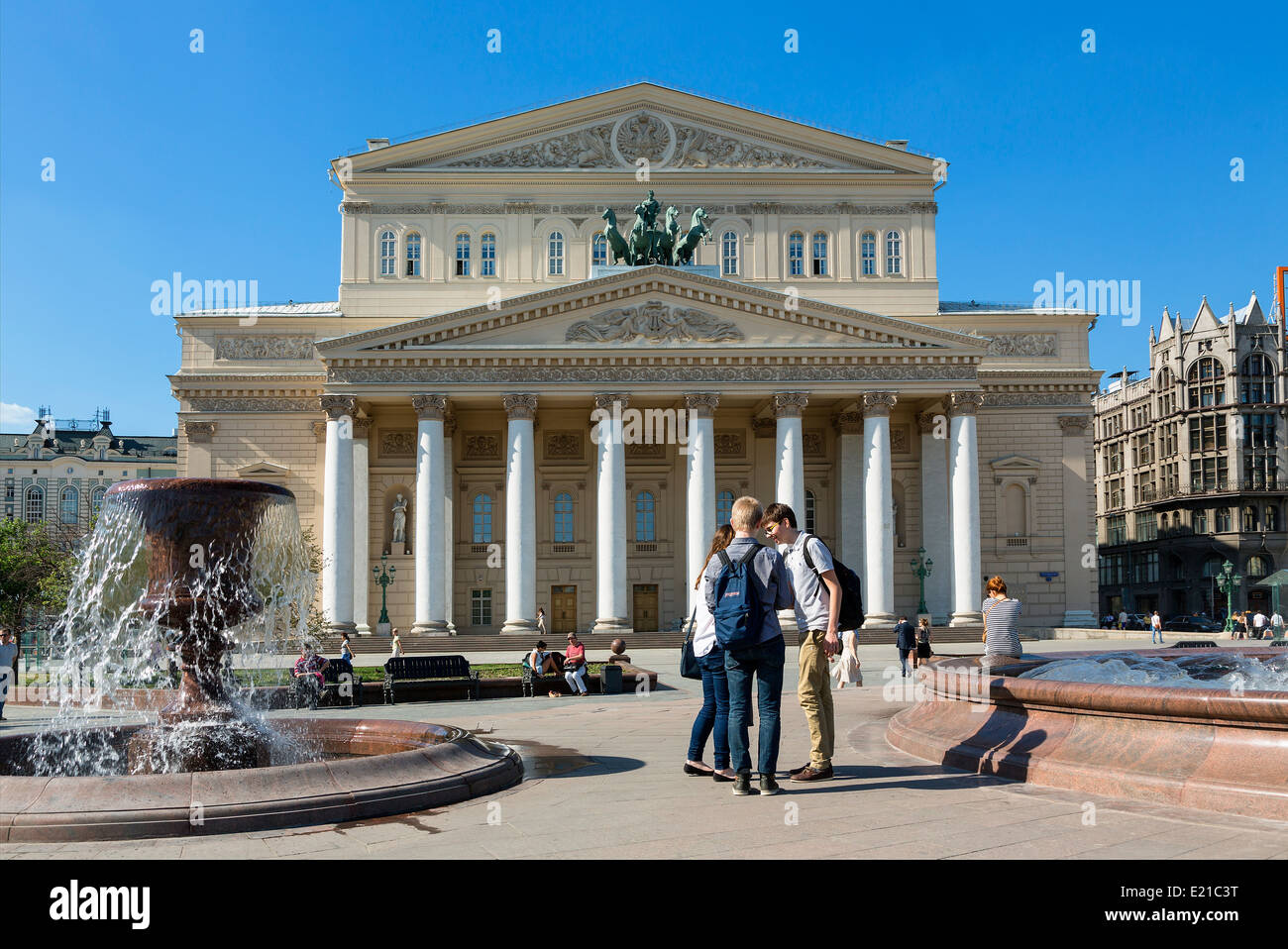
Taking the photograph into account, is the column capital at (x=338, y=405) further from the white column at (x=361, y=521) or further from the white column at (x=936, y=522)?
the white column at (x=936, y=522)

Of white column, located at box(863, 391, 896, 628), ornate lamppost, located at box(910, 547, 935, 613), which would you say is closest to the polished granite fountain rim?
white column, located at box(863, 391, 896, 628)

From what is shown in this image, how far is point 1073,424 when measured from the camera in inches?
2012

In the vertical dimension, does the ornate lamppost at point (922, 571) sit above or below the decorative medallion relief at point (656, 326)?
below

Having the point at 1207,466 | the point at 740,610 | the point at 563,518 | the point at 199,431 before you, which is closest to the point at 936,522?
the point at 563,518

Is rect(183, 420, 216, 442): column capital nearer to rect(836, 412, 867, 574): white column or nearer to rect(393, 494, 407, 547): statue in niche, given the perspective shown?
rect(393, 494, 407, 547): statue in niche

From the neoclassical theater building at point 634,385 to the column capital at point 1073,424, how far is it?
0.88ft

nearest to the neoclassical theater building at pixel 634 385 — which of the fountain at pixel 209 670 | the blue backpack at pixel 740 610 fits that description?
the fountain at pixel 209 670

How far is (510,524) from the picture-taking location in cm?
4372

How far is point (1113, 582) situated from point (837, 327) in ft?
200

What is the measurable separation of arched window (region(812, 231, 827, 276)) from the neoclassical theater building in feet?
0.43

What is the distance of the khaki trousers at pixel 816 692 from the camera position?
9312mm

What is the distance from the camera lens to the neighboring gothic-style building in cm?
7838

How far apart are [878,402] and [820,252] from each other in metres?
11.6

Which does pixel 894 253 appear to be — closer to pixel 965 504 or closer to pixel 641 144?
pixel 641 144
